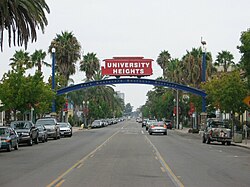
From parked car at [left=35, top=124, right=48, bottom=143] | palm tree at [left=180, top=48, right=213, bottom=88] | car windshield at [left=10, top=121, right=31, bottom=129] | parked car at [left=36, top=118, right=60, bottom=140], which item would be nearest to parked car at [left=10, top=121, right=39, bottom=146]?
car windshield at [left=10, top=121, right=31, bottom=129]

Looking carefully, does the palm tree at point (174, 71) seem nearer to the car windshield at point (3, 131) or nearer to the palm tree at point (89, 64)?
the palm tree at point (89, 64)

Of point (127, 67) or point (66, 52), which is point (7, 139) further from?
point (66, 52)

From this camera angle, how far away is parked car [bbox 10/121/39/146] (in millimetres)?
33125

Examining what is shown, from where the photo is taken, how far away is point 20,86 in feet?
142

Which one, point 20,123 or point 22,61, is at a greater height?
point 22,61

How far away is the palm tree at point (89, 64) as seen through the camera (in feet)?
277

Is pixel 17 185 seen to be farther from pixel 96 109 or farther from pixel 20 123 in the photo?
Result: pixel 96 109

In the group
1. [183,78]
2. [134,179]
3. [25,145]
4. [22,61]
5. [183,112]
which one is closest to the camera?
[134,179]

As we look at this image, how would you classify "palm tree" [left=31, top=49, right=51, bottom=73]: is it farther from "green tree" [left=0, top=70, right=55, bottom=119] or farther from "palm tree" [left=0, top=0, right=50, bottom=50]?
"palm tree" [left=0, top=0, right=50, bottom=50]

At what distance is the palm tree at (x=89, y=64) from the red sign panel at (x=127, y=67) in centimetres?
2288

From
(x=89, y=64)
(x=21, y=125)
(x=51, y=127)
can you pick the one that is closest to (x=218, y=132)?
(x=21, y=125)

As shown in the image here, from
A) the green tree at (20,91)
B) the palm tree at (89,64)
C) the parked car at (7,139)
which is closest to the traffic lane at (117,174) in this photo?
the parked car at (7,139)

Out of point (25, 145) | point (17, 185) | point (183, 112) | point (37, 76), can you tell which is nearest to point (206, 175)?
point (17, 185)

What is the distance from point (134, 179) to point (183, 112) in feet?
258
